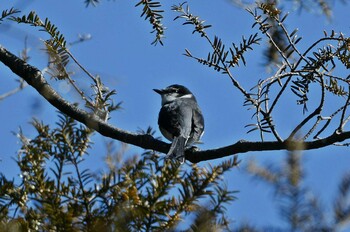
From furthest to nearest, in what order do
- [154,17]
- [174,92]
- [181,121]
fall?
[174,92] → [181,121] → [154,17]

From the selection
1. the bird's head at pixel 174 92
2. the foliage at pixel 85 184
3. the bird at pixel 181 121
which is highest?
the bird's head at pixel 174 92

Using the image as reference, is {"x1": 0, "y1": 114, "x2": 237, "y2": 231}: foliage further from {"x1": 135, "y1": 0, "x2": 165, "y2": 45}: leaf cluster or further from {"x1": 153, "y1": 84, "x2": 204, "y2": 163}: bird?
{"x1": 153, "y1": 84, "x2": 204, "y2": 163}: bird

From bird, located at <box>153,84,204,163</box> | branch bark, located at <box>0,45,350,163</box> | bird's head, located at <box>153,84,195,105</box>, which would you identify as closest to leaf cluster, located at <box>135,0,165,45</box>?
branch bark, located at <box>0,45,350,163</box>

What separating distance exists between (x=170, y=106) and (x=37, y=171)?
3582 mm

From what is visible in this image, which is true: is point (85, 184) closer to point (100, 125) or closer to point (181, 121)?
point (100, 125)

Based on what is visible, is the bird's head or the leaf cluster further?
the bird's head

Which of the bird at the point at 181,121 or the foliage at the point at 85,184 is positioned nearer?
the foliage at the point at 85,184

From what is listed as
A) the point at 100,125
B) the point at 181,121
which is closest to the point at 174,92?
the point at 181,121

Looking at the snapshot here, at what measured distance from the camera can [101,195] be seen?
2.08 meters

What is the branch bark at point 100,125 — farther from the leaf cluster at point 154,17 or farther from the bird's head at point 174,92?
the bird's head at point 174,92

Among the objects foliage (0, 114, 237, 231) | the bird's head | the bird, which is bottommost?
foliage (0, 114, 237, 231)

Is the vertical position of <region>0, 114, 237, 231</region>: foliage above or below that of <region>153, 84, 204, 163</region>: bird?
below

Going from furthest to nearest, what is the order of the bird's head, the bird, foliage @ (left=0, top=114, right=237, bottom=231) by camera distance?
1. the bird's head
2. the bird
3. foliage @ (left=0, top=114, right=237, bottom=231)

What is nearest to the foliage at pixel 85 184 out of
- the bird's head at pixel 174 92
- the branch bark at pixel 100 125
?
the branch bark at pixel 100 125
